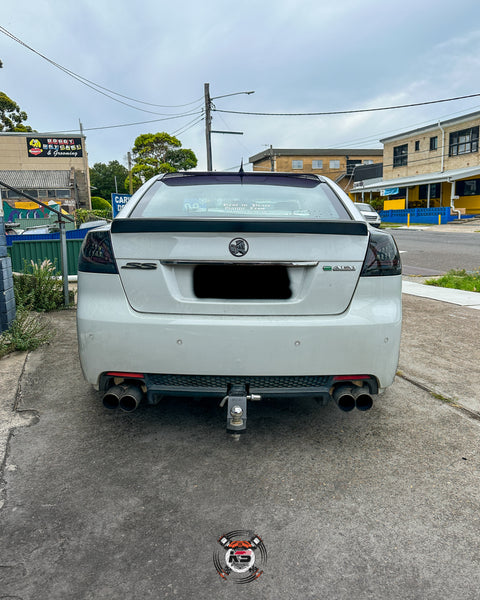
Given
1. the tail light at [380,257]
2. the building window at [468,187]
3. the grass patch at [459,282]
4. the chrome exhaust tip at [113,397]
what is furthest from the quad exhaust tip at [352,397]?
the building window at [468,187]

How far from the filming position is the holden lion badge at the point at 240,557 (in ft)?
6.06

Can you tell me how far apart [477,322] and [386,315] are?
4029mm

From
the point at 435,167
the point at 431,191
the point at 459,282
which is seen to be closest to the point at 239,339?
the point at 459,282

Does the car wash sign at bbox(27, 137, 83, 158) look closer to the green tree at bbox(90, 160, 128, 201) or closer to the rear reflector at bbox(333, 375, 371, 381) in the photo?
the green tree at bbox(90, 160, 128, 201)

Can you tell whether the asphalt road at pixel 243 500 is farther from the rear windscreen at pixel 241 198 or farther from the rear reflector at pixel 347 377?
the rear windscreen at pixel 241 198

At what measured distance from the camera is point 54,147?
156 feet

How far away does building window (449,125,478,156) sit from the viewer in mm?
35281

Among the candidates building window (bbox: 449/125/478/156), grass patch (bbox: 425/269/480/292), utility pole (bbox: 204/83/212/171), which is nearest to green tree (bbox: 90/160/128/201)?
utility pole (bbox: 204/83/212/171)

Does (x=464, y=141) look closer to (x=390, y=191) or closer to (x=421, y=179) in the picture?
(x=421, y=179)

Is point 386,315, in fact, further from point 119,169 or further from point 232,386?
point 119,169

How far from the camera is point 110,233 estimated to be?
8.22 feet

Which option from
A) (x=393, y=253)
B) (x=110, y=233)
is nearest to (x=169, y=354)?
(x=110, y=233)

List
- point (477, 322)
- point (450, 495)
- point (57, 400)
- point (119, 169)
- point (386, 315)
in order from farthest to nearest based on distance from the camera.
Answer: point (119, 169)
point (477, 322)
point (57, 400)
point (386, 315)
point (450, 495)

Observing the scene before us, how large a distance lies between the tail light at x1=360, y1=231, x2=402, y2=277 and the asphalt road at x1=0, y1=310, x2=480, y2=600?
108cm
